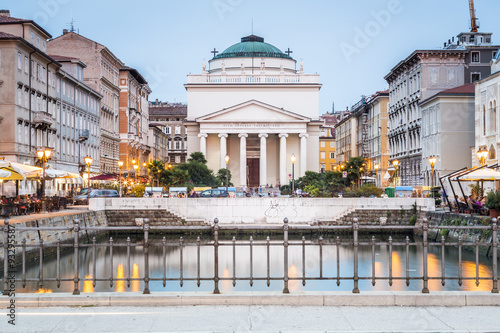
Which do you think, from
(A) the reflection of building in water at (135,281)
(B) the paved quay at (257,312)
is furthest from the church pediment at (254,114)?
(B) the paved quay at (257,312)

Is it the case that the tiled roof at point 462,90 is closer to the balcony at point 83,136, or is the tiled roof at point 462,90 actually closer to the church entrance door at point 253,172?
the balcony at point 83,136

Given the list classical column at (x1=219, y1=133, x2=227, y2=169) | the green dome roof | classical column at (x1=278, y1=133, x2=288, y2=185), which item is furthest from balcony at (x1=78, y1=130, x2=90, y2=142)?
the green dome roof

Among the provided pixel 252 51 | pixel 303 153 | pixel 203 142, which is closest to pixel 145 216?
pixel 203 142

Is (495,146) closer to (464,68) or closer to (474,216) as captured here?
(474,216)

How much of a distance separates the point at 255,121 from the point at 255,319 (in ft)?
271

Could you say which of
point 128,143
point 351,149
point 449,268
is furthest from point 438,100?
point 351,149

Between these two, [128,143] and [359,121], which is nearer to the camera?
[128,143]

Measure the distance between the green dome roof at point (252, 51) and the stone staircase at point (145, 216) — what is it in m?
63.4

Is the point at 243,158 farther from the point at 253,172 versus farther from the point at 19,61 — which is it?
the point at 19,61

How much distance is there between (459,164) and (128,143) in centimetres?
5043

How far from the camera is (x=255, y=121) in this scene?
93.2 meters

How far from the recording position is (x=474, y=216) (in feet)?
115

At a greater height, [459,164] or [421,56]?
[421,56]

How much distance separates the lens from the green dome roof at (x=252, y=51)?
109 m
